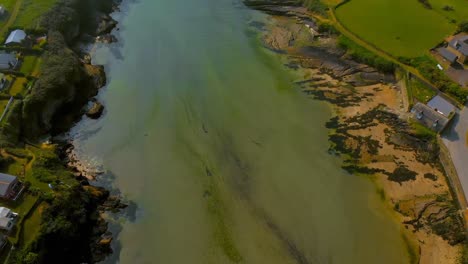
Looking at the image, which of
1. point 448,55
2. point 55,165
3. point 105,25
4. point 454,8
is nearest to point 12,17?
point 105,25

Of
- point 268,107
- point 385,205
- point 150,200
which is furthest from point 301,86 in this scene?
point 150,200

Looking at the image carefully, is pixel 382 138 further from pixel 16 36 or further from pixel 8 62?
pixel 16 36

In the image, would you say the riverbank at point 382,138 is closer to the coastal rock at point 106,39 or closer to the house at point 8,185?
the coastal rock at point 106,39

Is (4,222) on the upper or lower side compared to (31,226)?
upper

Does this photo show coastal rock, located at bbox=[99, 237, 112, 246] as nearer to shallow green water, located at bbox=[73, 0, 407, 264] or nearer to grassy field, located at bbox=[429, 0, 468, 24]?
shallow green water, located at bbox=[73, 0, 407, 264]

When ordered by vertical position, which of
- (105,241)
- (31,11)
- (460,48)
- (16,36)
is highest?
(31,11)

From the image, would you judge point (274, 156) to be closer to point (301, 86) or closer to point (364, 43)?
point (301, 86)

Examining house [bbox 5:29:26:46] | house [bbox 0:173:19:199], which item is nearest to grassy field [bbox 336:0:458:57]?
house [bbox 5:29:26:46]
